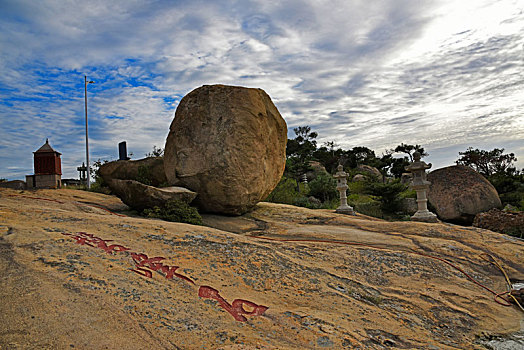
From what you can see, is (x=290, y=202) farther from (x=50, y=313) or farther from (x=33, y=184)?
(x=50, y=313)

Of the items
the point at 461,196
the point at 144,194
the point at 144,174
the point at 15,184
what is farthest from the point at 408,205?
the point at 15,184

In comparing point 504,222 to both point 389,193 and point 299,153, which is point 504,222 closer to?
point 389,193

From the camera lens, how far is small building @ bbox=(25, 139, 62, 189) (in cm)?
1327

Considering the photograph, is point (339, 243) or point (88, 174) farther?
point (88, 174)

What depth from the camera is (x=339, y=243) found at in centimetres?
644

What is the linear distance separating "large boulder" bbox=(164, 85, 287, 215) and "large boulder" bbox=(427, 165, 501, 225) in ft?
28.1

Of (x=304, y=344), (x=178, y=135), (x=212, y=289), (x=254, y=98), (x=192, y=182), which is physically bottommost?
(x=304, y=344)

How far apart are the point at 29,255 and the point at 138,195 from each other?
4322 millimetres

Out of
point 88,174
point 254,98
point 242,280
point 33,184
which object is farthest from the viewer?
point 88,174

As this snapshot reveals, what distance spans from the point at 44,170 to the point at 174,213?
334 inches

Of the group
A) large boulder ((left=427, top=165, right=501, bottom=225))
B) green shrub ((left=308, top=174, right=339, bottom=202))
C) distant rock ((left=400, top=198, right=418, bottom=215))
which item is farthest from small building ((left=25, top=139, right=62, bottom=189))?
large boulder ((left=427, top=165, right=501, bottom=225))

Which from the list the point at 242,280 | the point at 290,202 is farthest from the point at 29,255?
the point at 290,202

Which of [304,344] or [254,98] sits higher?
[254,98]

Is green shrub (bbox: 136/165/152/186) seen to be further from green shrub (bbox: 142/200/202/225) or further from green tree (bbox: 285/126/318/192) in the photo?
green tree (bbox: 285/126/318/192)
